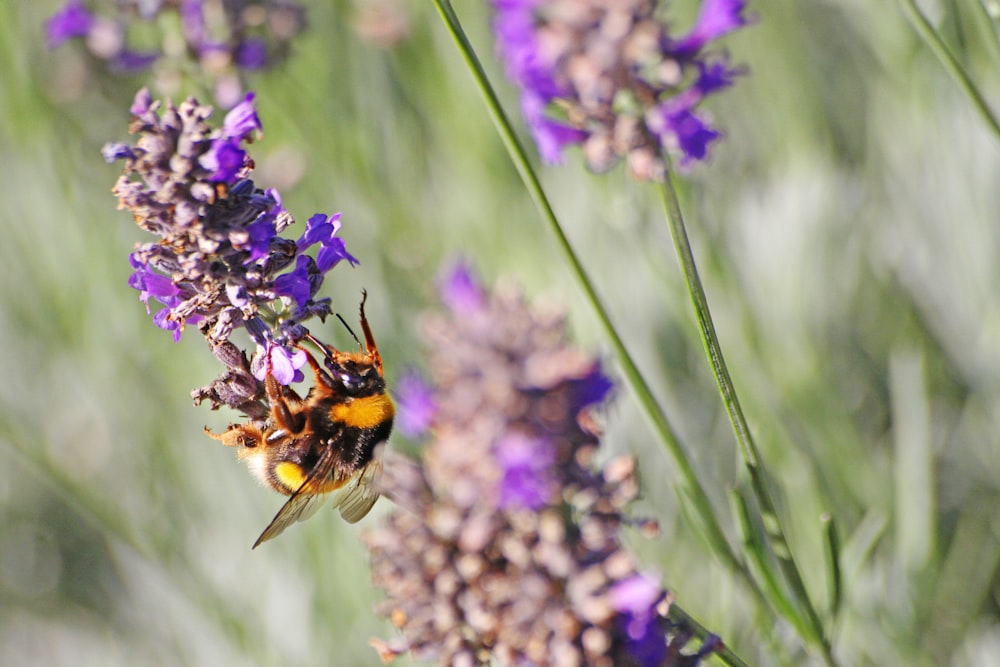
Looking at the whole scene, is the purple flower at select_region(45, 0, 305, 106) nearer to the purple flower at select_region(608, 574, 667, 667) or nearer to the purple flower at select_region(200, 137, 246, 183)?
the purple flower at select_region(200, 137, 246, 183)

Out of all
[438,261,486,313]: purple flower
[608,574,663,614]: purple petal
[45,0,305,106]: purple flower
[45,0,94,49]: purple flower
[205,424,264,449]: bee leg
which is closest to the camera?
[608,574,663,614]: purple petal

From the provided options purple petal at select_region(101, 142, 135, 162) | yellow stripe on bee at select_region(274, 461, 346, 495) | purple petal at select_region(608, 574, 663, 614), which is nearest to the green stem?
purple petal at select_region(608, 574, 663, 614)

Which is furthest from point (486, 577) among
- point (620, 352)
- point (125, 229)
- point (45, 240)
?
point (125, 229)

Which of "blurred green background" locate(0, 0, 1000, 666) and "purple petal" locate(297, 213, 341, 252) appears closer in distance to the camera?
"purple petal" locate(297, 213, 341, 252)

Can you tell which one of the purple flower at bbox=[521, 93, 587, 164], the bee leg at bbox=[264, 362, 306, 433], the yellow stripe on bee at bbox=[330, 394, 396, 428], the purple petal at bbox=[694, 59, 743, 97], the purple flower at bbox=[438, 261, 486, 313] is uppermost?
the purple flower at bbox=[521, 93, 587, 164]

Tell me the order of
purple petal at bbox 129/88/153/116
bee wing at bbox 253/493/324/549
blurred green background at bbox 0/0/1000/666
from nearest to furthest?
purple petal at bbox 129/88/153/116 → bee wing at bbox 253/493/324/549 → blurred green background at bbox 0/0/1000/666

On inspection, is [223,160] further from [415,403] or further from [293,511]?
[293,511]

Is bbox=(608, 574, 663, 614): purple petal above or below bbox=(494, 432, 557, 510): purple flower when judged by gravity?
below
